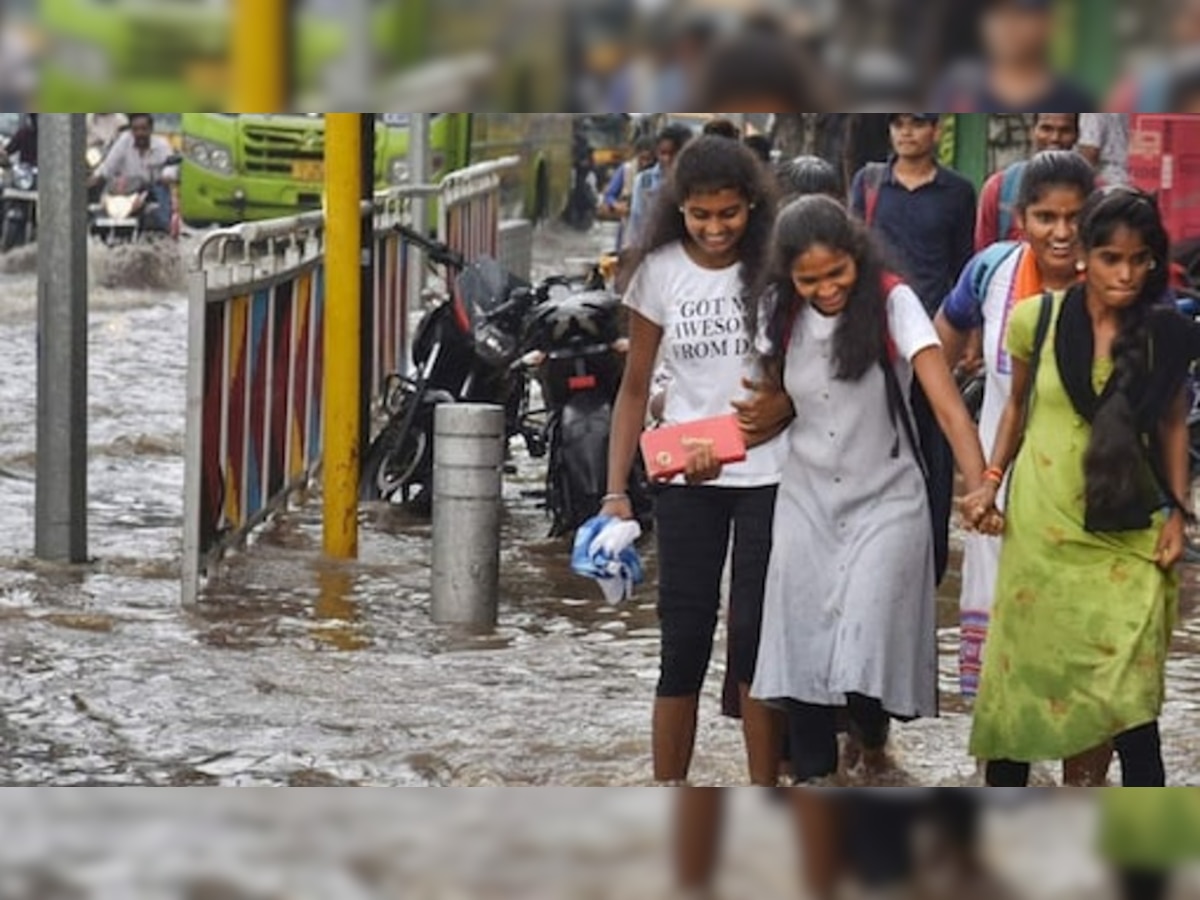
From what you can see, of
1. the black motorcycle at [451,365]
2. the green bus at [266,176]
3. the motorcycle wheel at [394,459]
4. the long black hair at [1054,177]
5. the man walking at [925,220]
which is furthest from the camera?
the green bus at [266,176]

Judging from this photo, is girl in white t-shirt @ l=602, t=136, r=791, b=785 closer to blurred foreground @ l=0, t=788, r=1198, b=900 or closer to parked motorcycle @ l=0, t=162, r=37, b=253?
blurred foreground @ l=0, t=788, r=1198, b=900

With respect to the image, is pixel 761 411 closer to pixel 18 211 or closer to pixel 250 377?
pixel 250 377

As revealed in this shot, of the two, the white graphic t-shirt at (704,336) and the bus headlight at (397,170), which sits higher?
the bus headlight at (397,170)

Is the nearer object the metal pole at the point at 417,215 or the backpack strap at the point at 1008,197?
the backpack strap at the point at 1008,197

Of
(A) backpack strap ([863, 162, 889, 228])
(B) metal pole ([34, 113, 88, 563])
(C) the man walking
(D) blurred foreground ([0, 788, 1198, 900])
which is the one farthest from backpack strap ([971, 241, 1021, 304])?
(D) blurred foreground ([0, 788, 1198, 900])

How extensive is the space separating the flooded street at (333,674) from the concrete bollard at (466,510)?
0.12 meters

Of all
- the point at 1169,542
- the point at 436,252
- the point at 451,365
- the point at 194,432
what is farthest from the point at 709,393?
the point at 436,252

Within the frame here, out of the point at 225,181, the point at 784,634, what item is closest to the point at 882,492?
the point at 784,634

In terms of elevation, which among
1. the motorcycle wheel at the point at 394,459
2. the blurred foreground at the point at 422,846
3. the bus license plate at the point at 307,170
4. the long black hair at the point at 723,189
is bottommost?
the motorcycle wheel at the point at 394,459

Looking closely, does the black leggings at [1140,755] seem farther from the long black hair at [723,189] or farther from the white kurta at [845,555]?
the long black hair at [723,189]

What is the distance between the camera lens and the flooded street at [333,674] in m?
6.29

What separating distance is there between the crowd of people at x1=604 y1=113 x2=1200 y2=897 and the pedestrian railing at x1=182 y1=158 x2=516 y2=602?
2513mm

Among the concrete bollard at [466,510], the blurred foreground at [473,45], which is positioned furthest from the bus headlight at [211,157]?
the blurred foreground at [473,45]

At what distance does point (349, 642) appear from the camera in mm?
7762
